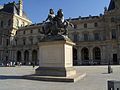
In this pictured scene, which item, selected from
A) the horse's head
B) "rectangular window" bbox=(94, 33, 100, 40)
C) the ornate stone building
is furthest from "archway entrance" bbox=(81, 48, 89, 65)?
the horse's head

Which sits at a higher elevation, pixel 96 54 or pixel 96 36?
pixel 96 36

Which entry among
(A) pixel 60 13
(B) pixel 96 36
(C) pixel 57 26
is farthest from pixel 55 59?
(B) pixel 96 36

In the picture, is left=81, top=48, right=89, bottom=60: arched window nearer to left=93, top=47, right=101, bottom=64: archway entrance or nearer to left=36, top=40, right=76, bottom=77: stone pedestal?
left=93, top=47, right=101, bottom=64: archway entrance

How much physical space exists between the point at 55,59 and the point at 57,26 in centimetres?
253

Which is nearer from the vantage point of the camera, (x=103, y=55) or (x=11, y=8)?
(x=103, y=55)

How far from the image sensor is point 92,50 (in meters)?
51.6

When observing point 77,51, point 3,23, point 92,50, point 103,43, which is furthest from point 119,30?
point 3,23

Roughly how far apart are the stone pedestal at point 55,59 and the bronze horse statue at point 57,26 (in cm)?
109

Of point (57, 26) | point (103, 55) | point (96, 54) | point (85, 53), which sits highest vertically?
point (57, 26)

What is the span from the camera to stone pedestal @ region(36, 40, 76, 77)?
39.9 ft

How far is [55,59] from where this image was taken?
1259 cm

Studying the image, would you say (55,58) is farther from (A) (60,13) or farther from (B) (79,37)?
(B) (79,37)

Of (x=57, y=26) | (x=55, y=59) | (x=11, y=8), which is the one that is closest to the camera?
(x=55, y=59)

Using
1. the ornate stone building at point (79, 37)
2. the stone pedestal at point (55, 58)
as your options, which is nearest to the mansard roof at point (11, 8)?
the ornate stone building at point (79, 37)
